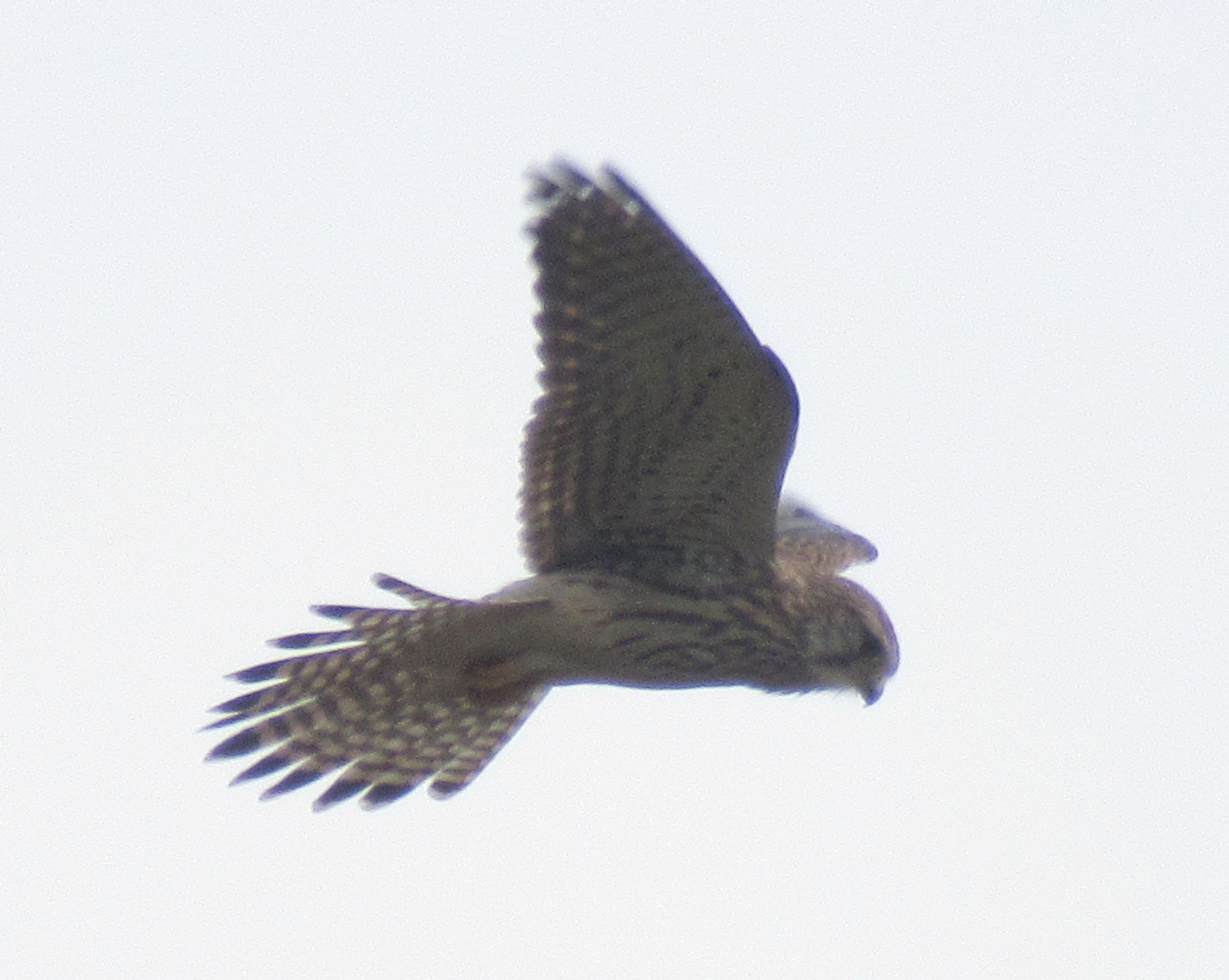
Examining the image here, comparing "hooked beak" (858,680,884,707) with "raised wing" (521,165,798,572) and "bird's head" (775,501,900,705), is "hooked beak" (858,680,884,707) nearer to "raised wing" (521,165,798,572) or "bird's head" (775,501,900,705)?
"bird's head" (775,501,900,705)

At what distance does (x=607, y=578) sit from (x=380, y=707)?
1175 mm

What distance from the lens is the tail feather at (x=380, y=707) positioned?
847cm

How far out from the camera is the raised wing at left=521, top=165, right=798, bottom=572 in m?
7.48

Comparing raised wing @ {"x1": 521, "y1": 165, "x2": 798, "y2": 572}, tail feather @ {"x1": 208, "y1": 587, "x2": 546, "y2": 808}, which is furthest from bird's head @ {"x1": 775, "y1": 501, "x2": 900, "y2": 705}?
tail feather @ {"x1": 208, "y1": 587, "x2": 546, "y2": 808}

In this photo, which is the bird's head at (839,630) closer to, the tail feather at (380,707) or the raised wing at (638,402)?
the raised wing at (638,402)

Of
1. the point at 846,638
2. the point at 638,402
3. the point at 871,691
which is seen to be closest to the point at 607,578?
the point at 638,402

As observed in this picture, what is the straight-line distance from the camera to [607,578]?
8.38 metres

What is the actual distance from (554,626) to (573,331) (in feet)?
4.14

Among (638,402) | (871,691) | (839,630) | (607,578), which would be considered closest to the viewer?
(638,402)

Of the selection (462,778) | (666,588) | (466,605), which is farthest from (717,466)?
(462,778)

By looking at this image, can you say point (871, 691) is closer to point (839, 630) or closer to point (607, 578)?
point (839, 630)

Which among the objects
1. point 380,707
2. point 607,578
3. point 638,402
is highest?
point 638,402

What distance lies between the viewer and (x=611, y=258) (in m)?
7.53

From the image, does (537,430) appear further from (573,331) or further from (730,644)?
(730,644)
